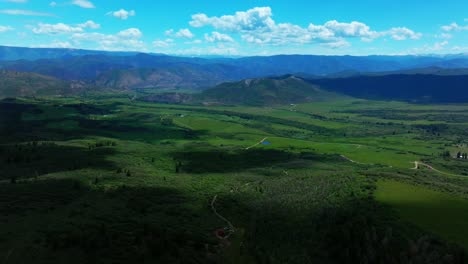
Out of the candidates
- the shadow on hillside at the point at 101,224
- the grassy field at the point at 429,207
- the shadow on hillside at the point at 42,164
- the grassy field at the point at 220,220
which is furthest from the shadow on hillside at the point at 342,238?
the shadow on hillside at the point at 42,164

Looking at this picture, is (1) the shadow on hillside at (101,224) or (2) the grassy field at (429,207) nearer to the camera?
(1) the shadow on hillside at (101,224)

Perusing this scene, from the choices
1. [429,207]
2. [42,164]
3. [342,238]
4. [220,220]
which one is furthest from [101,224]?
[42,164]

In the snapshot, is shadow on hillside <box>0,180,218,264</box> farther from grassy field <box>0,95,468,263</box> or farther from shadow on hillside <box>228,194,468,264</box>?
shadow on hillside <box>228,194,468,264</box>

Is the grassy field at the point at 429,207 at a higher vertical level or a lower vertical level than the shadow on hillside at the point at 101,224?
higher

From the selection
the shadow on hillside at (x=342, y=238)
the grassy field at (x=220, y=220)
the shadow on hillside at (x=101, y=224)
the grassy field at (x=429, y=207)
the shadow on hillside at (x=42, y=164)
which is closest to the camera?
the shadow on hillside at (x=342, y=238)

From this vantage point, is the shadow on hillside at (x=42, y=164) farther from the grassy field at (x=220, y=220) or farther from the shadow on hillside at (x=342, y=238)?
the shadow on hillside at (x=342, y=238)

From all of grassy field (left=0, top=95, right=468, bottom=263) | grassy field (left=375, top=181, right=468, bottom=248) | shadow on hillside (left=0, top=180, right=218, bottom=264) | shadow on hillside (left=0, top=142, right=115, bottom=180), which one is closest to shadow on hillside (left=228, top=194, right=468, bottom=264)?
grassy field (left=0, top=95, right=468, bottom=263)

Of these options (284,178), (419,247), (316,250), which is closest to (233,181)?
(284,178)

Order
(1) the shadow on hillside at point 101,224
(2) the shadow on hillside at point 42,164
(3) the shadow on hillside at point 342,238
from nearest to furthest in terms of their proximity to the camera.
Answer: (3) the shadow on hillside at point 342,238, (1) the shadow on hillside at point 101,224, (2) the shadow on hillside at point 42,164
